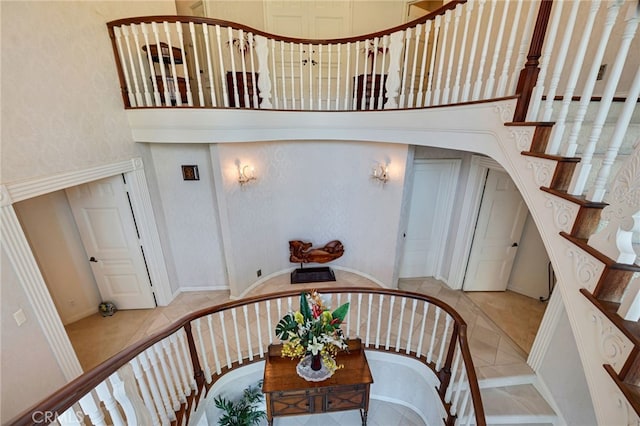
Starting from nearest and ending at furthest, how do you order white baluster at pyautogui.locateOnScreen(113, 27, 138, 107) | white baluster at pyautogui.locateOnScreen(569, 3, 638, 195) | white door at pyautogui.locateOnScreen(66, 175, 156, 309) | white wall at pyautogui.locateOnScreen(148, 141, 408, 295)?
1. white baluster at pyautogui.locateOnScreen(569, 3, 638, 195)
2. white baluster at pyautogui.locateOnScreen(113, 27, 138, 107)
3. white door at pyautogui.locateOnScreen(66, 175, 156, 309)
4. white wall at pyautogui.locateOnScreen(148, 141, 408, 295)

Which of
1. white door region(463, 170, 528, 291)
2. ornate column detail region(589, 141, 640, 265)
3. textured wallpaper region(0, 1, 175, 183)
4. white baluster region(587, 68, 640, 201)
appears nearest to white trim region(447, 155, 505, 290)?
white door region(463, 170, 528, 291)

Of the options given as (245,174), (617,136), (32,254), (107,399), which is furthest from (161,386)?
(617,136)

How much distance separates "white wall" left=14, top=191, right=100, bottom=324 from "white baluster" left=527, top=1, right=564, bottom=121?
5039 millimetres

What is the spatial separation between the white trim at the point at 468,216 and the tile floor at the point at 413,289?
1.02 ft

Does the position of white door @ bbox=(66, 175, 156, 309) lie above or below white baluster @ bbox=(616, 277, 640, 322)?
below

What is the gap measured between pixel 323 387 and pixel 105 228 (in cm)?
344

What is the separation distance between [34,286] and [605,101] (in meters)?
3.91

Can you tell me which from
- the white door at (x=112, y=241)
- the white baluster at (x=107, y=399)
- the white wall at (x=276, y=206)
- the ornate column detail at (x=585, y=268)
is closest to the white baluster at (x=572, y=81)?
the ornate column detail at (x=585, y=268)

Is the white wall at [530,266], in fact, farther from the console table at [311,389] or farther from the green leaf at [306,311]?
the green leaf at [306,311]

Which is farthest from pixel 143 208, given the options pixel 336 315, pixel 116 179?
pixel 336 315

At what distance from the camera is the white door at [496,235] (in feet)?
12.2

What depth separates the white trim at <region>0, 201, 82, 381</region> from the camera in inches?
77.6

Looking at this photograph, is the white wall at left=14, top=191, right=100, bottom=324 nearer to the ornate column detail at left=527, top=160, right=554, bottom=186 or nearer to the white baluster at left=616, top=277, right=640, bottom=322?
the ornate column detail at left=527, top=160, right=554, bottom=186

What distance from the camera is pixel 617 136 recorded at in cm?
106
